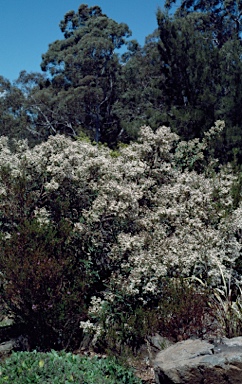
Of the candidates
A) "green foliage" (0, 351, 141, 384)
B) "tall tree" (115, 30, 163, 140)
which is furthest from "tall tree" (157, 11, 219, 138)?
"green foliage" (0, 351, 141, 384)

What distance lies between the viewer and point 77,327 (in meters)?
5.29

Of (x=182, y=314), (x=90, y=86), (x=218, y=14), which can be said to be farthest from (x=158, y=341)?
(x=218, y=14)

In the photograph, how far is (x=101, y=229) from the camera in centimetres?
602

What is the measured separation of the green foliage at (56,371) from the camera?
316cm

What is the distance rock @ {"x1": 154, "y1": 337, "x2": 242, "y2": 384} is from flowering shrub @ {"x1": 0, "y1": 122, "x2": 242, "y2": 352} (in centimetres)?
114

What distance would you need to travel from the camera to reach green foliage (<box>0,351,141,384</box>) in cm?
316

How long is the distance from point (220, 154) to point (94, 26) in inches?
789

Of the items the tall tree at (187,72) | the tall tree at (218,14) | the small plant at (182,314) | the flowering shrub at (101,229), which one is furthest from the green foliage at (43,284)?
the tall tree at (218,14)

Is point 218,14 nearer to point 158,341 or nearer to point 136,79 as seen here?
point 136,79

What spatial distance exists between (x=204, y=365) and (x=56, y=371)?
3.81ft

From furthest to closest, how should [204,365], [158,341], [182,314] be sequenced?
1. [158,341]
2. [182,314]
3. [204,365]

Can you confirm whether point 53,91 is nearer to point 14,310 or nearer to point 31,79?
point 31,79

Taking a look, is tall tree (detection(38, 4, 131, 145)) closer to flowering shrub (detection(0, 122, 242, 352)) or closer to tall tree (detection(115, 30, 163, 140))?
tall tree (detection(115, 30, 163, 140))

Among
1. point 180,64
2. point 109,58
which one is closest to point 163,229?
point 180,64
